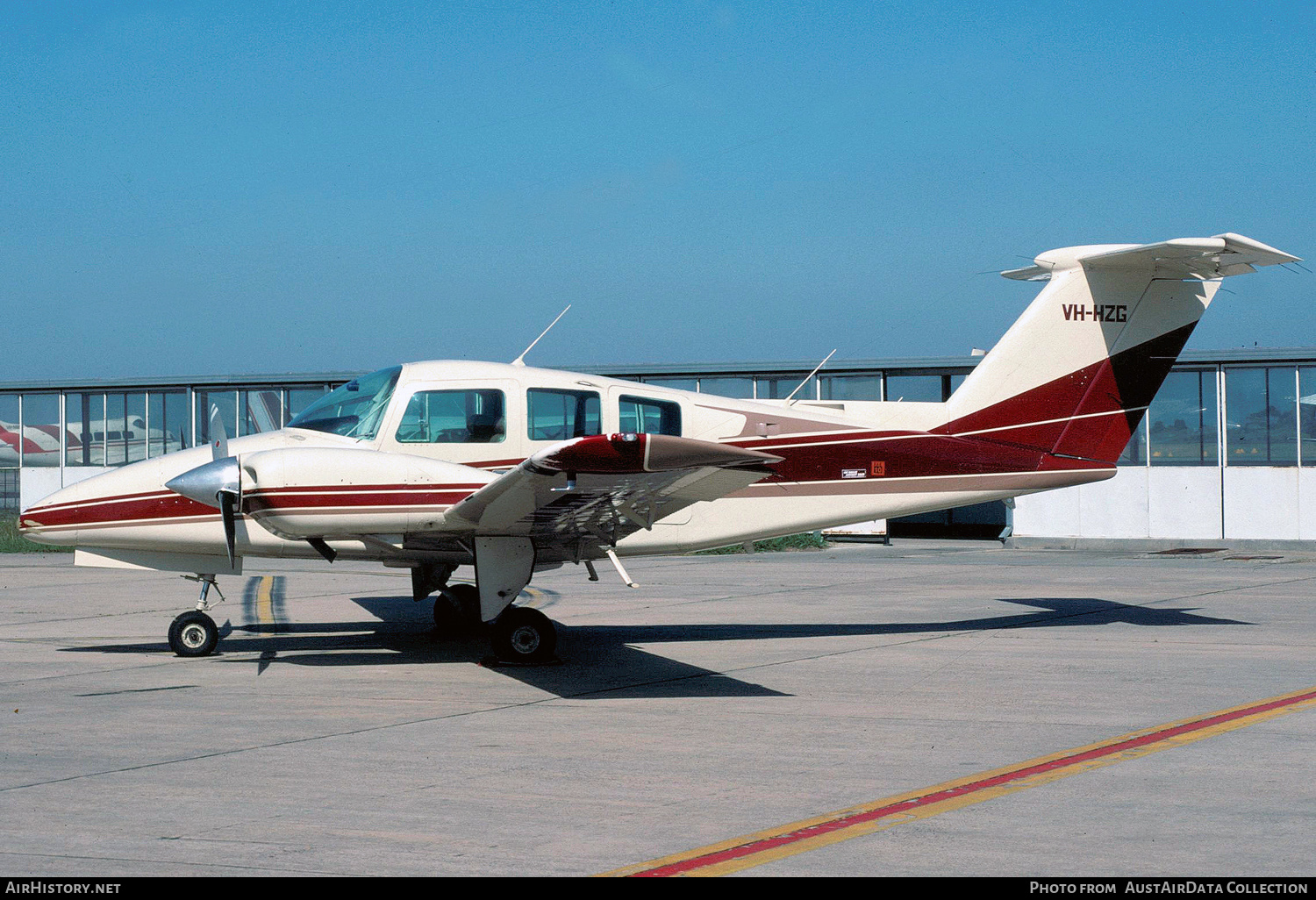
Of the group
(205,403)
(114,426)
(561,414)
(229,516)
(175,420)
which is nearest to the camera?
(229,516)

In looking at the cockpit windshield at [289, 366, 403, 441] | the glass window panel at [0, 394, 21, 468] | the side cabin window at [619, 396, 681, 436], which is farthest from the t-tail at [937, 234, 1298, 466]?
the glass window panel at [0, 394, 21, 468]

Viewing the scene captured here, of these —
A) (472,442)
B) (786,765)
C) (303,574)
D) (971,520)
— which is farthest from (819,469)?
(971,520)

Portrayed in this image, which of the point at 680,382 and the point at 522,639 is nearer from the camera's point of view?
the point at 522,639

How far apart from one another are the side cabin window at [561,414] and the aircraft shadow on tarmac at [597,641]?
2120 millimetres

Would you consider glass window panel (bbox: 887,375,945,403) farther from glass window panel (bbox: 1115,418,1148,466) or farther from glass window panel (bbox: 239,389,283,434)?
glass window panel (bbox: 239,389,283,434)

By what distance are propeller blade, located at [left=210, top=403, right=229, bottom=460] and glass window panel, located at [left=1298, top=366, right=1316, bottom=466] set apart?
82.4ft

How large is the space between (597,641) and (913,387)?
2050 centimetres

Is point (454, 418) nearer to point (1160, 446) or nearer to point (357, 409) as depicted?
point (357, 409)

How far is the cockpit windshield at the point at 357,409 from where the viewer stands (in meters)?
11.1

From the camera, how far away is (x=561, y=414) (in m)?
11.5

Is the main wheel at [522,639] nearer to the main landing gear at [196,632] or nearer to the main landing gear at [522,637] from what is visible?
the main landing gear at [522,637]

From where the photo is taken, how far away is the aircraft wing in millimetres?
8266

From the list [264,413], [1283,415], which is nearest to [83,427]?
[264,413]

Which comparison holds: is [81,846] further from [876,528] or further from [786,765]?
[876,528]
